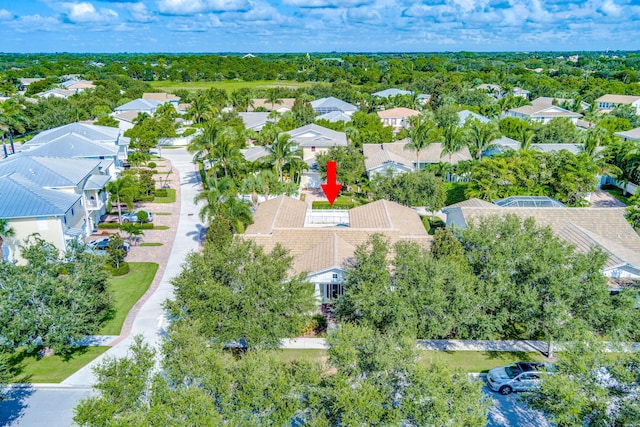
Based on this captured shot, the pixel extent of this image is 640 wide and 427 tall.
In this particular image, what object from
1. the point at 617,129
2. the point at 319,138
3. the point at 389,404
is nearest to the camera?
the point at 389,404

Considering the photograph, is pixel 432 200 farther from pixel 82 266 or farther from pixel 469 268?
pixel 82 266

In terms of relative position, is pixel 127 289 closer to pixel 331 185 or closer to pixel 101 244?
pixel 101 244

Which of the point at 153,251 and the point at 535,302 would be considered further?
the point at 153,251

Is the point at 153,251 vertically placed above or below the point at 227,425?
below

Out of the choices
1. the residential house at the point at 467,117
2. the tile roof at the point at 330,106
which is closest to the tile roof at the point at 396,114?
the residential house at the point at 467,117

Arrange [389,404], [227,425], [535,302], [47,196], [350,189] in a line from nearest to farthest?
[227,425] → [389,404] → [535,302] → [47,196] → [350,189]

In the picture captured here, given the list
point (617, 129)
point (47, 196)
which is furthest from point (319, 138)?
point (617, 129)
